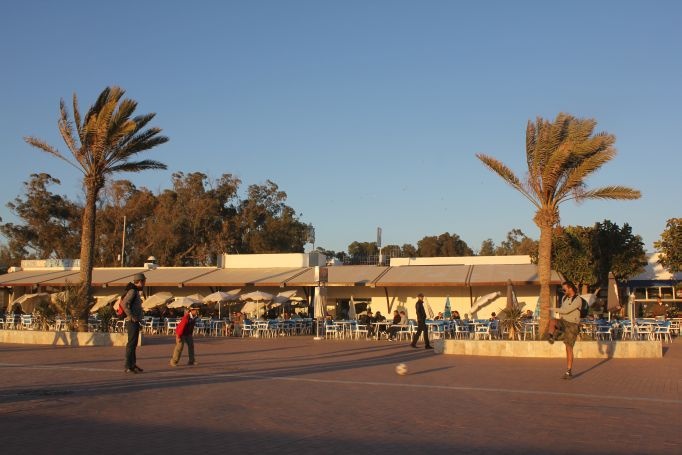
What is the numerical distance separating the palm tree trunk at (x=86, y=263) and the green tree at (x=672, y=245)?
22.6 m

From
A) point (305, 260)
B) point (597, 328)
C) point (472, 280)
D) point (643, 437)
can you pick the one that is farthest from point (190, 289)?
point (643, 437)

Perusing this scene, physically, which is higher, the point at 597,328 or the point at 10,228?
the point at 10,228

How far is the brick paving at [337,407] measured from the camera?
7316 mm

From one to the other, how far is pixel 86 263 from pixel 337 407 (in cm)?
1635

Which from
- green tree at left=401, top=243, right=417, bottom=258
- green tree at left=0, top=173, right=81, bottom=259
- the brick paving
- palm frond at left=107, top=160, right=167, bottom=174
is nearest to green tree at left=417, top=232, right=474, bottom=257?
→ green tree at left=401, top=243, right=417, bottom=258

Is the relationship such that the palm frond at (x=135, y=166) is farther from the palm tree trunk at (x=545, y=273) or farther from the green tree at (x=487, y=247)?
the green tree at (x=487, y=247)

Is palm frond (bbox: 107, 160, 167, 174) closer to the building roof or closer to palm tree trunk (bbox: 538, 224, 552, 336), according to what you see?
the building roof

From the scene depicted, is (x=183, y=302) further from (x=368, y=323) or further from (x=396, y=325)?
(x=396, y=325)

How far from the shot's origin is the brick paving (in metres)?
7.32

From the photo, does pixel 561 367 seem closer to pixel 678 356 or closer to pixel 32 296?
pixel 678 356

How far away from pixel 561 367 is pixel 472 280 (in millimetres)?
14355

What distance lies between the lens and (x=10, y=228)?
5688 cm

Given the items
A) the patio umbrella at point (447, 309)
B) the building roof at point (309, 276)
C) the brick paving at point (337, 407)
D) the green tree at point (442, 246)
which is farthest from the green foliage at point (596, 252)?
the green tree at point (442, 246)

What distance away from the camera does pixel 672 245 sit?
29.1 m
